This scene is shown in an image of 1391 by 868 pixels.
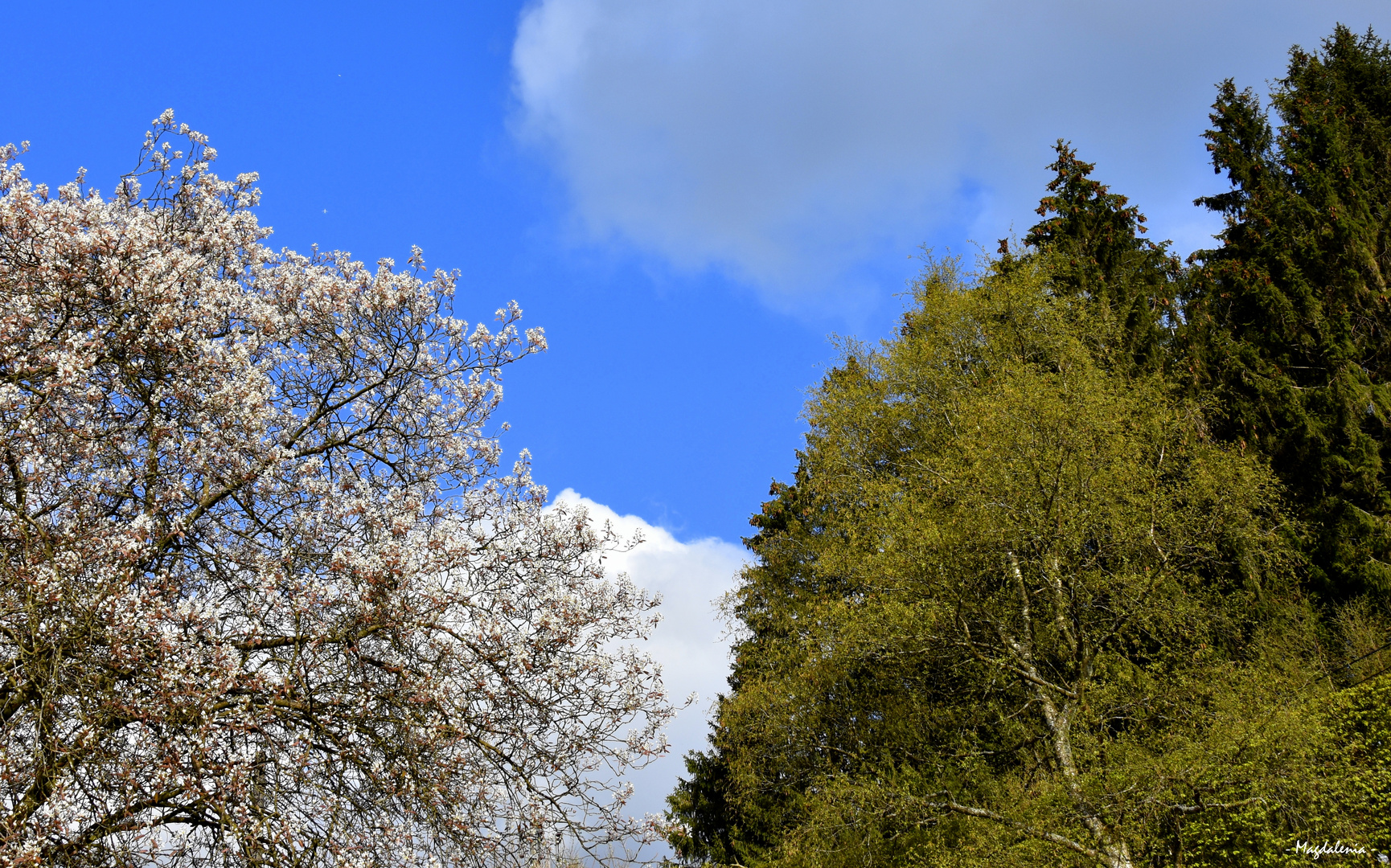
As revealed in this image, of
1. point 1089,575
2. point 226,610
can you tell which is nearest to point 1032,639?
point 1089,575

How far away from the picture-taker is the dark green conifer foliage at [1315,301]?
15836 millimetres

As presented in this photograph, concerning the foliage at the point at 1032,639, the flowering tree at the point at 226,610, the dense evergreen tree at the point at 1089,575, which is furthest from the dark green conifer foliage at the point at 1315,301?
the flowering tree at the point at 226,610

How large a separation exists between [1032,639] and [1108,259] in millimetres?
11846

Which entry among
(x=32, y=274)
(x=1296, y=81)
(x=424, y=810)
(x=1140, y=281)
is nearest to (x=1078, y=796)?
(x=424, y=810)

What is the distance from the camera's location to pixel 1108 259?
68.5 feet

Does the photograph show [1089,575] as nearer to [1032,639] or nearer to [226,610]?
[1032,639]

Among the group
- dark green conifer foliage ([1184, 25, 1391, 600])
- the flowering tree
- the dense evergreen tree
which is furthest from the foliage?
the flowering tree

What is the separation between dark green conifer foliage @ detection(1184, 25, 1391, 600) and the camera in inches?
623

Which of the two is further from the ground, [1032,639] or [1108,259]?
[1108,259]

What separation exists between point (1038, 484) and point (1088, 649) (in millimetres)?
2442

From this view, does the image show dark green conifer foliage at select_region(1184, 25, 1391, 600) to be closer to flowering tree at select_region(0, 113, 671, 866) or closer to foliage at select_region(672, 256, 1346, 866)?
foliage at select_region(672, 256, 1346, 866)

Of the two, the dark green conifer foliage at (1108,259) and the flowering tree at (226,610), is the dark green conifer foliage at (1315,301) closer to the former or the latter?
the dark green conifer foliage at (1108,259)

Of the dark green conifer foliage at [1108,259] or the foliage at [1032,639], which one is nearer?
the foliage at [1032,639]

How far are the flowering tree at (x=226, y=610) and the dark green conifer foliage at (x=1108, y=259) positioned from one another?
51.4 feet
